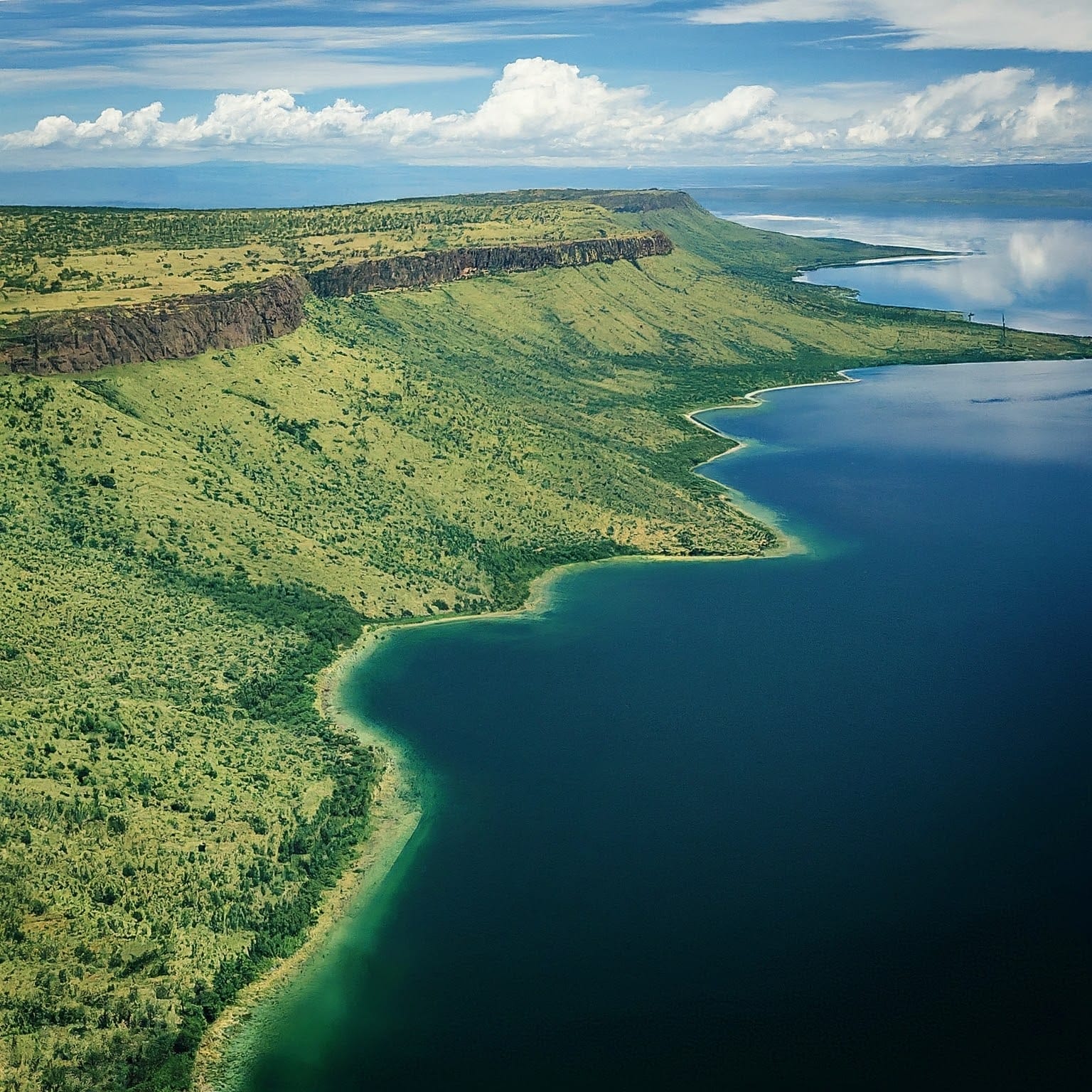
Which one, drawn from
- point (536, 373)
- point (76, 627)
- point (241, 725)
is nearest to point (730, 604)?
point (241, 725)

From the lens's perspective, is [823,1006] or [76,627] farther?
[76,627]

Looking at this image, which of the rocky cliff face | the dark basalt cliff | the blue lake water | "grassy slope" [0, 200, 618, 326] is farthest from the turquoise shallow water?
the dark basalt cliff

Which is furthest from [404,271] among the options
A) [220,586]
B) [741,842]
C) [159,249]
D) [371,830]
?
[741,842]

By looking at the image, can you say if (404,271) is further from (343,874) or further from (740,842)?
(740,842)

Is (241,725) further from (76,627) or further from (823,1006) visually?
(823,1006)

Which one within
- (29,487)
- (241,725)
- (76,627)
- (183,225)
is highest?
(183,225)

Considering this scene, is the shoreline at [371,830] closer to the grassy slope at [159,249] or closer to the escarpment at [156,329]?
the escarpment at [156,329]

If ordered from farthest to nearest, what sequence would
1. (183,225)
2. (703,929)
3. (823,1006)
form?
(183,225) → (703,929) → (823,1006)

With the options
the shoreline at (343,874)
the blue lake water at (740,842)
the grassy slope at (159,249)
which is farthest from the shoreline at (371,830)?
the grassy slope at (159,249)
